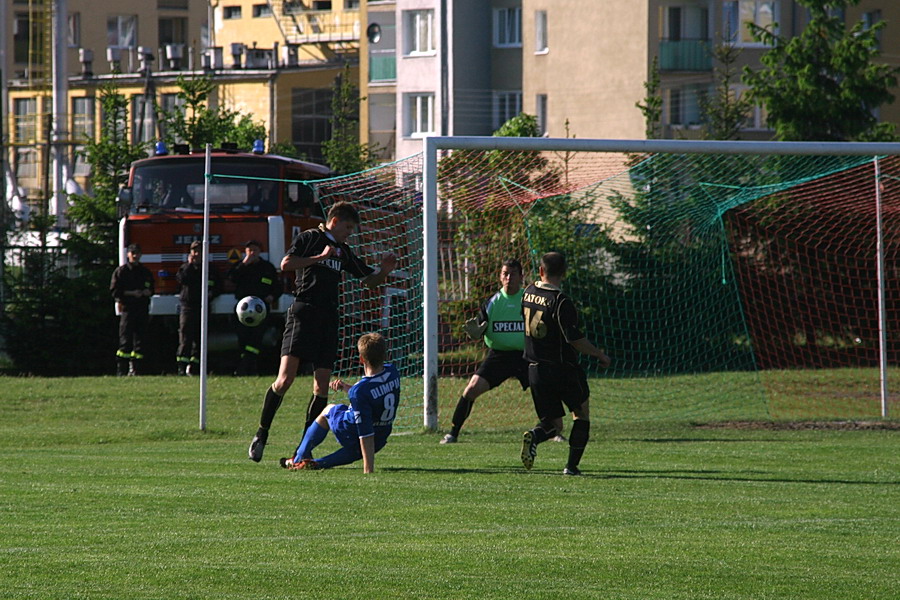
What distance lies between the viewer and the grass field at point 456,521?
615 centimetres

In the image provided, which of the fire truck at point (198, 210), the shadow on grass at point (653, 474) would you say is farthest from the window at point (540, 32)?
the shadow on grass at point (653, 474)

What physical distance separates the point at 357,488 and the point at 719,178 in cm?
1615

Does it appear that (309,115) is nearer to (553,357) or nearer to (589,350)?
(553,357)

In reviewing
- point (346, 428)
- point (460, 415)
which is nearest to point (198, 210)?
point (460, 415)

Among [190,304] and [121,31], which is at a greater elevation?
[121,31]

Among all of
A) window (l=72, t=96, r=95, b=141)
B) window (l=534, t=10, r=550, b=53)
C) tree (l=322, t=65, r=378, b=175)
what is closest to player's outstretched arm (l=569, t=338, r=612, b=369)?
tree (l=322, t=65, r=378, b=175)

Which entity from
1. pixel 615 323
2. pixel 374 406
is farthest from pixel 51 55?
pixel 374 406

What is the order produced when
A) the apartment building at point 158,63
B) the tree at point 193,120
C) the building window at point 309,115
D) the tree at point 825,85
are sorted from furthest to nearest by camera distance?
the building window at point 309,115
the apartment building at point 158,63
the tree at point 825,85
the tree at point 193,120

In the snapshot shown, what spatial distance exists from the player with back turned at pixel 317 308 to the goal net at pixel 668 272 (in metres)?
4.34

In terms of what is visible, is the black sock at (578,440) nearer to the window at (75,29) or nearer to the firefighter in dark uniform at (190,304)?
the firefighter in dark uniform at (190,304)

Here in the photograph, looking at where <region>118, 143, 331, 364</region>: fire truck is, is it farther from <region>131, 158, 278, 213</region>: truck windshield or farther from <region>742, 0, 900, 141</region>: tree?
<region>742, 0, 900, 141</region>: tree

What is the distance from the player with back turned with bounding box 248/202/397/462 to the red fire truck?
998 centimetres

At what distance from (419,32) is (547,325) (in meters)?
41.0

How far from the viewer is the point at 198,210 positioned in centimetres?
2061
